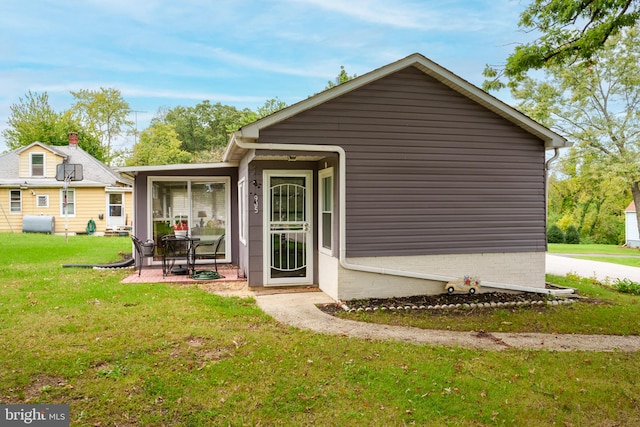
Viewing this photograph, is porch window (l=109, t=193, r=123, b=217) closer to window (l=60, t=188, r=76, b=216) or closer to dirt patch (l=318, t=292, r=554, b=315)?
window (l=60, t=188, r=76, b=216)

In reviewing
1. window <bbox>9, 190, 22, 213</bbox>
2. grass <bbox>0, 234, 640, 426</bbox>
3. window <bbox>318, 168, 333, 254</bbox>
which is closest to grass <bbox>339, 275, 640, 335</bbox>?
grass <bbox>0, 234, 640, 426</bbox>

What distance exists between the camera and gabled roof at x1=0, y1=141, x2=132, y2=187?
2194 cm

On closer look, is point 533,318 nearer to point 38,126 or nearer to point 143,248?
point 143,248

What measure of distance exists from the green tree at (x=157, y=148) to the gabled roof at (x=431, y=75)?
29.2 meters

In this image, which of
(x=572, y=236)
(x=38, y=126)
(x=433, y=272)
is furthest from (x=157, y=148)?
(x=433, y=272)

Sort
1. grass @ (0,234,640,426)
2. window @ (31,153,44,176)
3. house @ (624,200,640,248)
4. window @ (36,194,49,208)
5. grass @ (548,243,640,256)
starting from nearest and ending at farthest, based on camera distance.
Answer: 1. grass @ (0,234,640,426)
2. grass @ (548,243,640,256)
3. window @ (36,194,49,208)
4. window @ (31,153,44,176)
5. house @ (624,200,640,248)

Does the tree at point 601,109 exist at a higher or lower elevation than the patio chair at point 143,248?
higher

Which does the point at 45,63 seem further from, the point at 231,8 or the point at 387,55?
the point at 387,55

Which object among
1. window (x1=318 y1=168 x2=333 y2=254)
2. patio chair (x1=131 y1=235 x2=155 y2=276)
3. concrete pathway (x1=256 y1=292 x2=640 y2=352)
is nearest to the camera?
concrete pathway (x1=256 y1=292 x2=640 y2=352)

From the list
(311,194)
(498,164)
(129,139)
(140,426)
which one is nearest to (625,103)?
(498,164)

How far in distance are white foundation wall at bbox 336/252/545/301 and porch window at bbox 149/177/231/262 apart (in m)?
4.54

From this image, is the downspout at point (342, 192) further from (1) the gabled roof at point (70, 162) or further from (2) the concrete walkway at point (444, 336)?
(1) the gabled roof at point (70, 162)

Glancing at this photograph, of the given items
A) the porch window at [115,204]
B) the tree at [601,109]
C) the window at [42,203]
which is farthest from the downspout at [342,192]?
the tree at [601,109]

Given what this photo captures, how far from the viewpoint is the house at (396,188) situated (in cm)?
737
